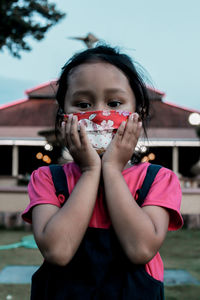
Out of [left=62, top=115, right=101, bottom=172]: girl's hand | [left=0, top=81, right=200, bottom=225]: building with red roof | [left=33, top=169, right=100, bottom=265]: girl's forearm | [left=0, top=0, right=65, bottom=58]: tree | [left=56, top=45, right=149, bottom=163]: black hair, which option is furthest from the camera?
[left=0, top=81, right=200, bottom=225]: building with red roof

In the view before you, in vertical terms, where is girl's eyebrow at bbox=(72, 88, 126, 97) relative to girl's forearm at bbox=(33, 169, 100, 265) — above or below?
above

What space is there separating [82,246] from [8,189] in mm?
7565

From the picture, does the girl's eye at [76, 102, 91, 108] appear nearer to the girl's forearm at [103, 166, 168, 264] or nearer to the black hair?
the black hair

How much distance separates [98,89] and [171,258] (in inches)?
181

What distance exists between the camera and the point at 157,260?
1407mm

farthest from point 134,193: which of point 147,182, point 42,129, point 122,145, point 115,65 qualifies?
point 42,129

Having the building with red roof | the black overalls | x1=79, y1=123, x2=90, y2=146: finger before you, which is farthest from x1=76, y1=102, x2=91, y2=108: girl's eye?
the building with red roof

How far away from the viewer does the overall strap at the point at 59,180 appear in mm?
1371

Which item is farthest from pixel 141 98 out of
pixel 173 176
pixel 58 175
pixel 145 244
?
pixel 145 244

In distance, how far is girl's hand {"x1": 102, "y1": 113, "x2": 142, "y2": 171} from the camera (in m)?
1.34

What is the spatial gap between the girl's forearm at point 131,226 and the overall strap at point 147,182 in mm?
90

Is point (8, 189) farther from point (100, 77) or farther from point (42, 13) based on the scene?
point (100, 77)

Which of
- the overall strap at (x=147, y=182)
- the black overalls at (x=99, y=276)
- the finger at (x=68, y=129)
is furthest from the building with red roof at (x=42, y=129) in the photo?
the black overalls at (x=99, y=276)

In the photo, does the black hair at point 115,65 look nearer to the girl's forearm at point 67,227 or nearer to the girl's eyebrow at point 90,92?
the girl's eyebrow at point 90,92
